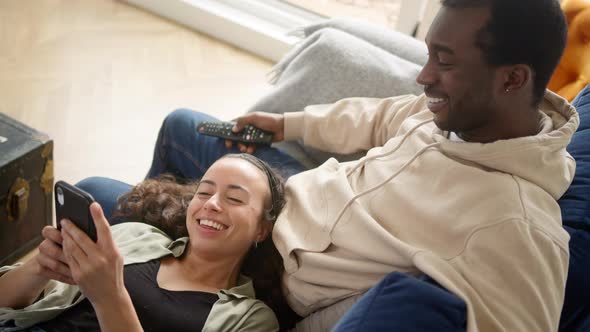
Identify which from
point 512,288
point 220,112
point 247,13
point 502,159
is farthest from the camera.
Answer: point 247,13

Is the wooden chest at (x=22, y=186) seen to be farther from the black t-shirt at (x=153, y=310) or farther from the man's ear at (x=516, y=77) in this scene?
the man's ear at (x=516, y=77)

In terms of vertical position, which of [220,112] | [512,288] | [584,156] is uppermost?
[584,156]

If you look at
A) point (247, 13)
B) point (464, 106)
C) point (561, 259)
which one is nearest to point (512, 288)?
point (561, 259)

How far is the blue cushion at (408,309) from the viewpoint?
36.9 inches

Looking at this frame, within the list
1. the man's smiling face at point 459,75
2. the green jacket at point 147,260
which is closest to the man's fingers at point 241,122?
the green jacket at point 147,260

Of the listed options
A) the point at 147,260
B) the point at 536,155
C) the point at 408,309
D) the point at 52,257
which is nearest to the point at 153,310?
the point at 147,260

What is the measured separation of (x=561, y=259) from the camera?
1.07 meters

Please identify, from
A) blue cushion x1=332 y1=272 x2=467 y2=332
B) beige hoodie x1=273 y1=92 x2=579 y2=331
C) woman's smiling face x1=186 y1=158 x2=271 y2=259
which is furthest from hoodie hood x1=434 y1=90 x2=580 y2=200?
woman's smiling face x1=186 y1=158 x2=271 y2=259

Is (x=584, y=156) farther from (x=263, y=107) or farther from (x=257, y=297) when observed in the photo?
(x=263, y=107)

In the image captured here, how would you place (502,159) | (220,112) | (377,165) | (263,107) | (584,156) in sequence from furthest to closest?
1. (220,112)
2. (263,107)
3. (377,165)
4. (584,156)
5. (502,159)

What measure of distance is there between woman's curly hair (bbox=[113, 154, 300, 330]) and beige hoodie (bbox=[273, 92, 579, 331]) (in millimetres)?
39

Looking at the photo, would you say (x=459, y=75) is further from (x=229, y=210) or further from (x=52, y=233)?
(x=52, y=233)

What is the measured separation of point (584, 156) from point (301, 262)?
0.62m

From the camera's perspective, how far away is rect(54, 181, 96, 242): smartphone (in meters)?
1.05
